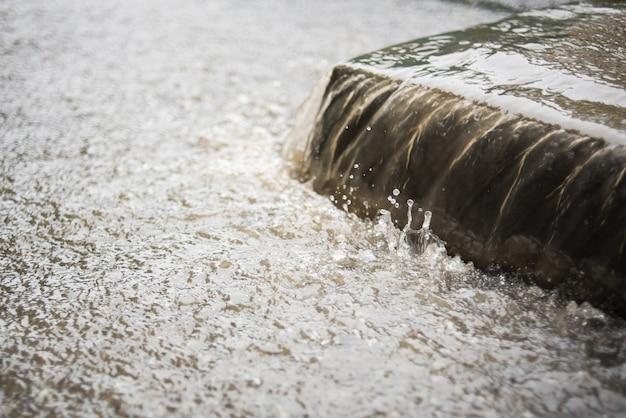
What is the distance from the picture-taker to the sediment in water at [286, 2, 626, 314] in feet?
6.84

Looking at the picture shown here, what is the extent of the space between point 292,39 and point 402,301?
4.48 meters

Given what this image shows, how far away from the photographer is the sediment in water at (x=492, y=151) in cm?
208

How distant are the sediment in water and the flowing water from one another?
15cm

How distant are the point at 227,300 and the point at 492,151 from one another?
50.7 inches

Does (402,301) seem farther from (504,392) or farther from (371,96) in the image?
(371,96)

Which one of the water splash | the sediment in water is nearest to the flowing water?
the water splash

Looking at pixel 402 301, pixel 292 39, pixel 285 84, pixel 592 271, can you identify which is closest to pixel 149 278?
pixel 402 301

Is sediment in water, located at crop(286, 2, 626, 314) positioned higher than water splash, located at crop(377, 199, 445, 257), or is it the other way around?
sediment in water, located at crop(286, 2, 626, 314)

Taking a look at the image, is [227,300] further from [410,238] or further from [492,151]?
[492,151]

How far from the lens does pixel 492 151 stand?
2385 millimetres

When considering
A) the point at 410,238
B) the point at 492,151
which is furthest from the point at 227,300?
the point at 492,151

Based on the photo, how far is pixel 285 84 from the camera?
498cm

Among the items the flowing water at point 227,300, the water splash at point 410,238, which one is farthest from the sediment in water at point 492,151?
the flowing water at point 227,300

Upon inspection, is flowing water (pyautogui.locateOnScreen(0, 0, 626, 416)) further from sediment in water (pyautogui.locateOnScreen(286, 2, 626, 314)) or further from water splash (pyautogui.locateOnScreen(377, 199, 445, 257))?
sediment in water (pyautogui.locateOnScreen(286, 2, 626, 314))
